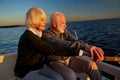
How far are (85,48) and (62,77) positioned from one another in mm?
433

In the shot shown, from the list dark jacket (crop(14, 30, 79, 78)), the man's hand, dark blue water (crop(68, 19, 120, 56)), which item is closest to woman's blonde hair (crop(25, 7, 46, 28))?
dark jacket (crop(14, 30, 79, 78))

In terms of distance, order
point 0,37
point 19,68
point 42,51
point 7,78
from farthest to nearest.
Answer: point 0,37
point 7,78
point 19,68
point 42,51

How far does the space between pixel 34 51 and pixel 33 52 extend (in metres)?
0.02

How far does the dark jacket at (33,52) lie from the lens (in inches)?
110

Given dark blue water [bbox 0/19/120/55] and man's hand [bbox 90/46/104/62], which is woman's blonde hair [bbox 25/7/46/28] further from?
dark blue water [bbox 0/19/120/55]

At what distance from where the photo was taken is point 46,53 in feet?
9.38

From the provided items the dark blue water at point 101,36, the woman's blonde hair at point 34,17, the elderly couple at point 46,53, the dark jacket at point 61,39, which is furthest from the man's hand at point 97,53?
the dark blue water at point 101,36

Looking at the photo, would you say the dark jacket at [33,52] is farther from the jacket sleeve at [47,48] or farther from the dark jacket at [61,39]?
the dark jacket at [61,39]

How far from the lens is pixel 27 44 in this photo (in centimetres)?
290

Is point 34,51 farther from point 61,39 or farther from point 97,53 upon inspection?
point 97,53

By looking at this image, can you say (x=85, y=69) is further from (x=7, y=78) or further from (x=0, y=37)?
(x=0, y=37)

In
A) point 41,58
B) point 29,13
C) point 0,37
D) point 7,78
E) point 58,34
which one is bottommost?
point 0,37

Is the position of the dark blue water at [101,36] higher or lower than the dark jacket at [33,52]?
lower

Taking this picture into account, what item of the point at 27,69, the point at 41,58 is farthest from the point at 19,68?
the point at 41,58
